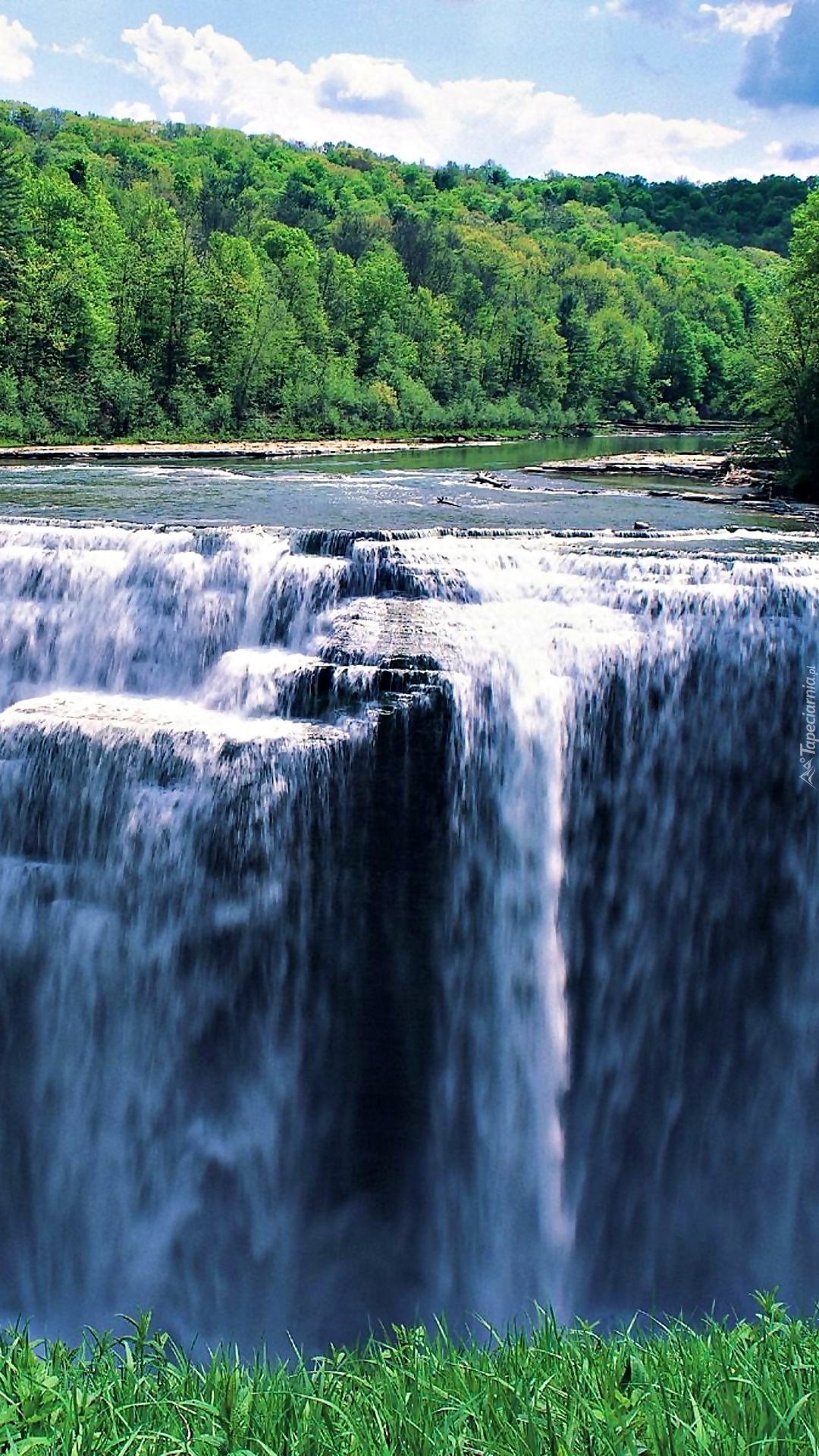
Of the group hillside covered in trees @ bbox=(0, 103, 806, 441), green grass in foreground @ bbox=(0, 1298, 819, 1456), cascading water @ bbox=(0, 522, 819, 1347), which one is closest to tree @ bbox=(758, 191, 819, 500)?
hillside covered in trees @ bbox=(0, 103, 806, 441)

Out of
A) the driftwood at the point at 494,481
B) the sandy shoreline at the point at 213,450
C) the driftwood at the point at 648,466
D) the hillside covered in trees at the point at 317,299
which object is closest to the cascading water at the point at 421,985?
the driftwood at the point at 494,481

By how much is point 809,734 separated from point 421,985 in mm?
3878

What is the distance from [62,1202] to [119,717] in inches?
153

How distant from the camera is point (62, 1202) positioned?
369 inches

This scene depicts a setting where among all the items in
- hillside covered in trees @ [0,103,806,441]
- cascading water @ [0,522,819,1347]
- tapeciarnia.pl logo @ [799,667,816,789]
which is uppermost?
hillside covered in trees @ [0,103,806,441]

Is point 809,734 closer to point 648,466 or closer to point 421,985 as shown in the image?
point 421,985

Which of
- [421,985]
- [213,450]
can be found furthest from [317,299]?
[421,985]

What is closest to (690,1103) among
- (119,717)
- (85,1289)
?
(85,1289)

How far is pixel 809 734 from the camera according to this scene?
10.2 metres

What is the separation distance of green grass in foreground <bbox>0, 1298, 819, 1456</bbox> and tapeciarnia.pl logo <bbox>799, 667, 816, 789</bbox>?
5.80 metres

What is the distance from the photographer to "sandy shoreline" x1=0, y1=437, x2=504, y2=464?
30375mm

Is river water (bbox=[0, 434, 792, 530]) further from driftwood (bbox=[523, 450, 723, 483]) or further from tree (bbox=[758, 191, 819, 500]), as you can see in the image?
tree (bbox=[758, 191, 819, 500])

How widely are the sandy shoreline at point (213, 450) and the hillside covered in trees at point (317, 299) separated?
411cm

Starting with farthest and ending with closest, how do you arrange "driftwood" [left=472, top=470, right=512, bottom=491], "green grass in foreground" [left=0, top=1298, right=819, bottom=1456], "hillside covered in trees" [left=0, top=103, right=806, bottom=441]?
"hillside covered in trees" [left=0, top=103, right=806, bottom=441] → "driftwood" [left=472, top=470, right=512, bottom=491] → "green grass in foreground" [left=0, top=1298, right=819, bottom=1456]
